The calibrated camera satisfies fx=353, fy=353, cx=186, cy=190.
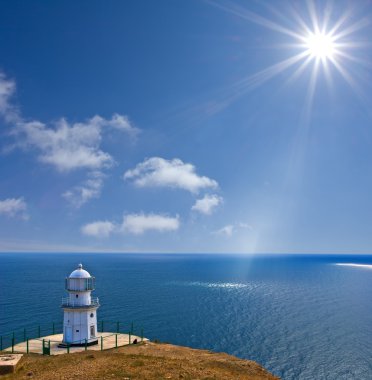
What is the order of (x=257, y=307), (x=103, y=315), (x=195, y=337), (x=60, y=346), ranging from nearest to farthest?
(x=60, y=346) → (x=195, y=337) → (x=103, y=315) → (x=257, y=307)

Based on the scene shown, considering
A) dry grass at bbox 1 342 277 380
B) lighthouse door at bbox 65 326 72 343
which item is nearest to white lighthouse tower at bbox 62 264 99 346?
lighthouse door at bbox 65 326 72 343

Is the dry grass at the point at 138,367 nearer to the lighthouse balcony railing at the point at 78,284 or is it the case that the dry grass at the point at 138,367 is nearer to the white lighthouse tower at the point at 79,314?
the white lighthouse tower at the point at 79,314

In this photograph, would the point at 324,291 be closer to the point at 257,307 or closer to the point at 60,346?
the point at 257,307

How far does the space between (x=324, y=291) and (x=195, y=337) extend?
87448mm

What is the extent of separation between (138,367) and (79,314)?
54.8ft

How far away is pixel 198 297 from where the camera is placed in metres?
117

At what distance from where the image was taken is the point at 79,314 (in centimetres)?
4728

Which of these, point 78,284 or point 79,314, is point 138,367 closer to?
point 79,314

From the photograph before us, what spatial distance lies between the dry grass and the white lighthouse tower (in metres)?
4.80

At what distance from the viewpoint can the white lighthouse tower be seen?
153 feet

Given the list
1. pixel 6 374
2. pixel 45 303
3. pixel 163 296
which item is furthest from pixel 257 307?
pixel 6 374

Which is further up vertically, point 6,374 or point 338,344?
point 6,374

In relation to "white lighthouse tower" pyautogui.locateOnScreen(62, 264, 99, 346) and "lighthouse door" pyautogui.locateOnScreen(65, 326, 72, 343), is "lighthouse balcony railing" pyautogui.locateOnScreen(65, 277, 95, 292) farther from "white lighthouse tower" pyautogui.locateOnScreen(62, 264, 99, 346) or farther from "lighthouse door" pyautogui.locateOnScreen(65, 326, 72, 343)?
"lighthouse door" pyautogui.locateOnScreen(65, 326, 72, 343)

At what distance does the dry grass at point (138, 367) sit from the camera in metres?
31.4
